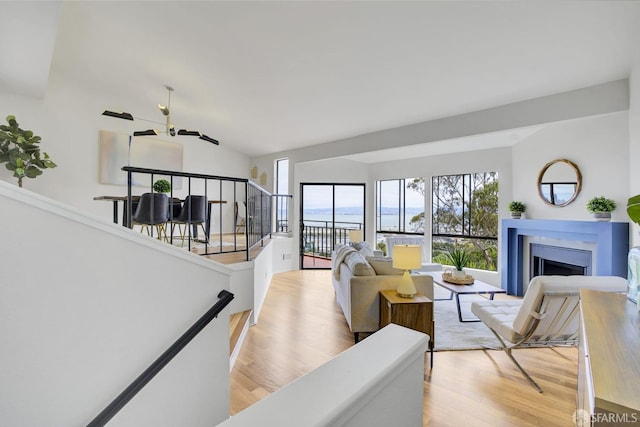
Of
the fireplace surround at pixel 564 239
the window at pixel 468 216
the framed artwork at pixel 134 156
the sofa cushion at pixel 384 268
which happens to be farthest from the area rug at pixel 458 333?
the framed artwork at pixel 134 156

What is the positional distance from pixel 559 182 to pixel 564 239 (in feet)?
2.74

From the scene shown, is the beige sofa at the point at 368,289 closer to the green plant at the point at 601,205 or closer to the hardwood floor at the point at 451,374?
the hardwood floor at the point at 451,374

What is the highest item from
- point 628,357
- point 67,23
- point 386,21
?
point 67,23

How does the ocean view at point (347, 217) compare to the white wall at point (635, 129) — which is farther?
the ocean view at point (347, 217)

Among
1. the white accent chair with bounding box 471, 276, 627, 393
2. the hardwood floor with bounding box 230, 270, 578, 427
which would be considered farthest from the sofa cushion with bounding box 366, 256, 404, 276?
the white accent chair with bounding box 471, 276, 627, 393

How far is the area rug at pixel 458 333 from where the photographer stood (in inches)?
114

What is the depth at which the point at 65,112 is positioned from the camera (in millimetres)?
4652

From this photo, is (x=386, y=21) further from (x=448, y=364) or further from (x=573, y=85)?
(x=448, y=364)

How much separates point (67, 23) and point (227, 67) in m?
1.97

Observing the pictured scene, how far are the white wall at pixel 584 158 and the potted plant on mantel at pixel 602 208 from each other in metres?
0.07

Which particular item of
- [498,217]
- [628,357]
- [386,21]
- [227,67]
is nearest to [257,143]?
[227,67]

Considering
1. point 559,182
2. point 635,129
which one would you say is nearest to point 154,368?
point 635,129

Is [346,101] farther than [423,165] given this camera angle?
No

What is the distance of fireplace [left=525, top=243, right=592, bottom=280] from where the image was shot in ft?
12.0
